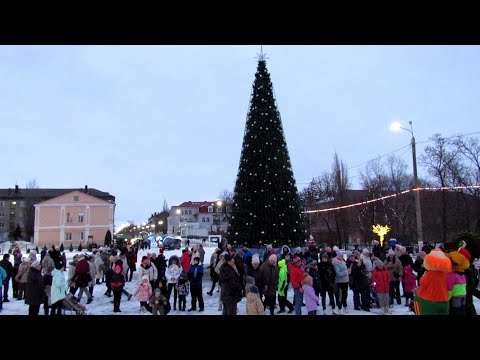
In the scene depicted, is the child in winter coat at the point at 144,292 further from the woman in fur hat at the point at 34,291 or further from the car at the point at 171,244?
the car at the point at 171,244

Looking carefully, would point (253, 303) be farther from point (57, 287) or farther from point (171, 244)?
point (171, 244)

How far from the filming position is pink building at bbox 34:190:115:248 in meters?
61.0

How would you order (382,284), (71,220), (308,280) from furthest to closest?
(71,220), (382,284), (308,280)

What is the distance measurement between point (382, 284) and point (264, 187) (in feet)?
28.0

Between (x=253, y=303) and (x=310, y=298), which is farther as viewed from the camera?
(x=310, y=298)

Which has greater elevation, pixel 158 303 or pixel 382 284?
pixel 382 284

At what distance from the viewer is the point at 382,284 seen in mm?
10852

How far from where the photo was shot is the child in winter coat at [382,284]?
10859 millimetres

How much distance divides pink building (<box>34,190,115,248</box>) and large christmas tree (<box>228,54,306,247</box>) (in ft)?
159

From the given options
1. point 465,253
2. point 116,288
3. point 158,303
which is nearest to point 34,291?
point 116,288

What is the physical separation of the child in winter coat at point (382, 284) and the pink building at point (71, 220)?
186 ft
